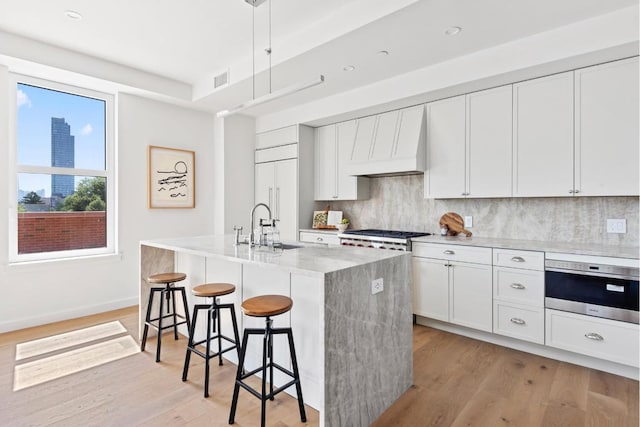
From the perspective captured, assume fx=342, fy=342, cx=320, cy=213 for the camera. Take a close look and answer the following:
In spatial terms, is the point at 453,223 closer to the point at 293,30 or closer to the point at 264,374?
the point at 293,30

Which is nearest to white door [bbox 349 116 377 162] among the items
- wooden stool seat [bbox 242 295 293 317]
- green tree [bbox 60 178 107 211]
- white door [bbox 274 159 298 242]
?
white door [bbox 274 159 298 242]

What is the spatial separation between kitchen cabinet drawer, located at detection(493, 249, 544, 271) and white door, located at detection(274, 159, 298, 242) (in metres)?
2.69

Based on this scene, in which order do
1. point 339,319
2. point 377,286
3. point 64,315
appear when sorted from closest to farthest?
point 339,319, point 377,286, point 64,315

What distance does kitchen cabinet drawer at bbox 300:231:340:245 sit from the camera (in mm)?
4488

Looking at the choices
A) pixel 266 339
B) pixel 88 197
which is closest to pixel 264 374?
pixel 266 339

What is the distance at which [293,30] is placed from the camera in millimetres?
3146

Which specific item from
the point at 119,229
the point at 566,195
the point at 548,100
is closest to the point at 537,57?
the point at 548,100

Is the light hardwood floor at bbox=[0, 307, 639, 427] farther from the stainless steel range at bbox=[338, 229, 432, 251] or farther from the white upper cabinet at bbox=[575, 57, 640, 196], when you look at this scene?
the white upper cabinet at bbox=[575, 57, 640, 196]

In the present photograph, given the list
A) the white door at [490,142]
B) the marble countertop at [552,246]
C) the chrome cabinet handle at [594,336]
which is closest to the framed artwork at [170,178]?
the marble countertop at [552,246]

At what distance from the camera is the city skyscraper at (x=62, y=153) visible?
12.9 ft

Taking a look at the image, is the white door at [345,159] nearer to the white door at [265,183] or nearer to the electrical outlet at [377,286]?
the white door at [265,183]

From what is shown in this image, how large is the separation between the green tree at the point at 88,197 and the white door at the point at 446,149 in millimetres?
3953

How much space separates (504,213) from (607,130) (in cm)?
115

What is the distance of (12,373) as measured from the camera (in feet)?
8.56
